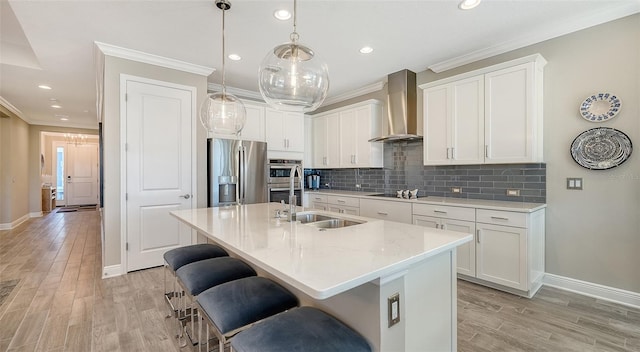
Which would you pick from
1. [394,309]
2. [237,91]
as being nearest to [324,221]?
[394,309]

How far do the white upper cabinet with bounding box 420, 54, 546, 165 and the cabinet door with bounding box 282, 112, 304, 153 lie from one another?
7.15 ft

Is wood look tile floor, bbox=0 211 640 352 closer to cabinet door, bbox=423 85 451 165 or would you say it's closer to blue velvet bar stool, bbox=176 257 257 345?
blue velvet bar stool, bbox=176 257 257 345

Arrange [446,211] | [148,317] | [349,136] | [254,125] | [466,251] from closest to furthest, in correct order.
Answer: [148,317] → [466,251] → [446,211] → [254,125] → [349,136]

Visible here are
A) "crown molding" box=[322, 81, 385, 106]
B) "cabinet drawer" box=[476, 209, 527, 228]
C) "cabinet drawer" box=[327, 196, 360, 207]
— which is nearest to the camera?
"cabinet drawer" box=[476, 209, 527, 228]

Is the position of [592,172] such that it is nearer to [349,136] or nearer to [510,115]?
[510,115]

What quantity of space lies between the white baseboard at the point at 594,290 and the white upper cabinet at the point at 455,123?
136 centimetres

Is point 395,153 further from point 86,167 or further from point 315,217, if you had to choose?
point 86,167

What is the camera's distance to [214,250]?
2262 millimetres

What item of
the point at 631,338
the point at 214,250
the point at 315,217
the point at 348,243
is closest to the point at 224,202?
the point at 214,250

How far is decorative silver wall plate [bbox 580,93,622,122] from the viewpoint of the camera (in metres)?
2.50

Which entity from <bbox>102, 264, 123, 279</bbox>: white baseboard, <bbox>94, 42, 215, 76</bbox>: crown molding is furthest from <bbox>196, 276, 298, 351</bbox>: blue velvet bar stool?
<bbox>94, 42, 215, 76</bbox>: crown molding

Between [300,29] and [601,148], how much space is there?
2970 millimetres

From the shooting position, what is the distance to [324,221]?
6.99ft

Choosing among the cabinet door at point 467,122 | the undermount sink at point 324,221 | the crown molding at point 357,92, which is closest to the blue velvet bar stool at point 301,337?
the undermount sink at point 324,221
